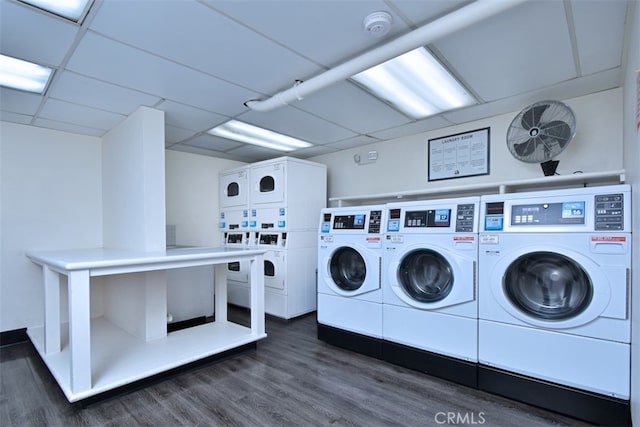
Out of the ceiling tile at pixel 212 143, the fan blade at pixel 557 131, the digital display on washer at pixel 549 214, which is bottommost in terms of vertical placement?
the digital display on washer at pixel 549 214

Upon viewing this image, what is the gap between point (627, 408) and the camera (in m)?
1.64

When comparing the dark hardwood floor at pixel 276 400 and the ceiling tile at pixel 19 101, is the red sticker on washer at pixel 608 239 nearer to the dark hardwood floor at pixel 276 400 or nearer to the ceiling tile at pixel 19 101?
the dark hardwood floor at pixel 276 400

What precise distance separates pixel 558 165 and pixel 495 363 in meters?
1.80

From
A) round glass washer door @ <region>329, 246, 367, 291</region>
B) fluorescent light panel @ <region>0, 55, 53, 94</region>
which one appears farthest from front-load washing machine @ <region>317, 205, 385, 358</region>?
fluorescent light panel @ <region>0, 55, 53, 94</region>

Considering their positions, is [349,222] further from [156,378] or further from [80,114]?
[80,114]

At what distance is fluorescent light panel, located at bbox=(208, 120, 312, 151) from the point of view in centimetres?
341

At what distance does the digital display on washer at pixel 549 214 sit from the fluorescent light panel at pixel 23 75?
131 inches

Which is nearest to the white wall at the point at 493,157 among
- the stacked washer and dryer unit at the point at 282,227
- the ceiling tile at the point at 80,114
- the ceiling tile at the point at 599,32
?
the stacked washer and dryer unit at the point at 282,227

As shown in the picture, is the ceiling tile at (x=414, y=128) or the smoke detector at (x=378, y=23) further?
the ceiling tile at (x=414, y=128)

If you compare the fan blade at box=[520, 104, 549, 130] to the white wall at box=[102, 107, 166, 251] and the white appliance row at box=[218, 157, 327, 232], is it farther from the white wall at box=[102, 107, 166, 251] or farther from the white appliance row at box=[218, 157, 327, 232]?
the white wall at box=[102, 107, 166, 251]

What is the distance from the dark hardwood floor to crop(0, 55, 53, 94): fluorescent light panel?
7.28 feet

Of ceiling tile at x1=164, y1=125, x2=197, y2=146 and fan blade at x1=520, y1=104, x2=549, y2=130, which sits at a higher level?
ceiling tile at x1=164, y1=125, x2=197, y2=146

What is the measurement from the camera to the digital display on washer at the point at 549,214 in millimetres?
1815

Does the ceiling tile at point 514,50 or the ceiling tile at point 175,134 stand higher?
the ceiling tile at point 514,50
